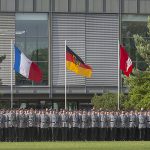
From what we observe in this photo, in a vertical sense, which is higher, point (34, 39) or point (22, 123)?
point (34, 39)

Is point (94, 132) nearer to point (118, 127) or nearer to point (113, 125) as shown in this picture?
point (113, 125)

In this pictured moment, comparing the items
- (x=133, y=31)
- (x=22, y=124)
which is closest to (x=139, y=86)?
(x=22, y=124)

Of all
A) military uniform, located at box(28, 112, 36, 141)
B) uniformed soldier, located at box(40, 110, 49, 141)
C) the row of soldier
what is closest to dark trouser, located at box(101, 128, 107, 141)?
the row of soldier

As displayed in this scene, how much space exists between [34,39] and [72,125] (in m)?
26.5

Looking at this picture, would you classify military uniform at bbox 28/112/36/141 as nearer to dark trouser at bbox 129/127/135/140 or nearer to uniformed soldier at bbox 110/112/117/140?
uniformed soldier at bbox 110/112/117/140

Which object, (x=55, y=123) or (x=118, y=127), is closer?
(x=55, y=123)

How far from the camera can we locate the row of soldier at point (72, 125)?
38.3m

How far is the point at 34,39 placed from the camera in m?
64.5

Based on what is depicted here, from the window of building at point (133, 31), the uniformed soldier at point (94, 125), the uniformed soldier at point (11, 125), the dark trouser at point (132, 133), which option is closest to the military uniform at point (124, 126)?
the dark trouser at point (132, 133)

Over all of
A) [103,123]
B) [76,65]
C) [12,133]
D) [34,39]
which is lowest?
→ [12,133]

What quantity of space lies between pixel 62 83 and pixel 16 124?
26.3 m

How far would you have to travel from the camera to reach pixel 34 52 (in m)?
64.4

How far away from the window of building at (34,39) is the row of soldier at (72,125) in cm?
2561

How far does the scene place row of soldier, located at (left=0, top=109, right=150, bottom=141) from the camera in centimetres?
3831
